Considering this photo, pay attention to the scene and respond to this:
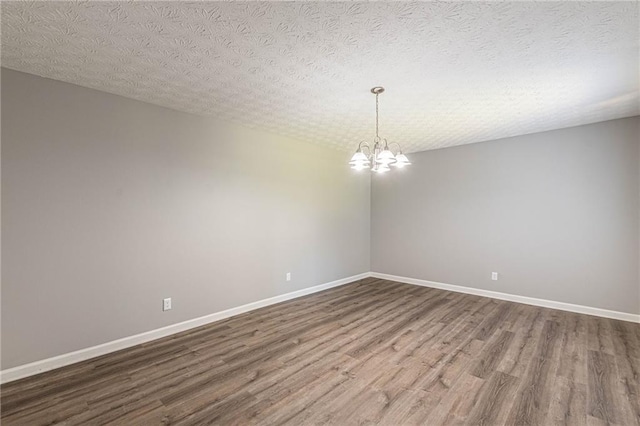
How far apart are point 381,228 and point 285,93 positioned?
3803 millimetres

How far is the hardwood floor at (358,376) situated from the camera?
194 centimetres

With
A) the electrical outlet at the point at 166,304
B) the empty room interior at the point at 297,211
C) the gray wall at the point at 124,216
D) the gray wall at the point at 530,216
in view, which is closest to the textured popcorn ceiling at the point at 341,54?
the empty room interior at the point at 297,211

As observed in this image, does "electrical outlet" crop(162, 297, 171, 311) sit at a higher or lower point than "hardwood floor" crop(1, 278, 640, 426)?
higher

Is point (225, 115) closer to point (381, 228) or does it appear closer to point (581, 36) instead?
point (581, 36)

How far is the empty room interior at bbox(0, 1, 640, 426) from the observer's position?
191cm

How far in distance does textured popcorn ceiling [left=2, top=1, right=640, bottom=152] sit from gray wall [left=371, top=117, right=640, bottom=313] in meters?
0.72

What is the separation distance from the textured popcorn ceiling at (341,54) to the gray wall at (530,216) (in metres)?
0.72

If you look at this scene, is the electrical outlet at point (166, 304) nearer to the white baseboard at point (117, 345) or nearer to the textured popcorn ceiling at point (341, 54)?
the white baseboard at point (117, 345)

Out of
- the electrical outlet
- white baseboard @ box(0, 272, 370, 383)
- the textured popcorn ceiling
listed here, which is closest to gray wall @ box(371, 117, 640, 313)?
the textured popcorn ceiling

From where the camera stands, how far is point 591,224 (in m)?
3.82

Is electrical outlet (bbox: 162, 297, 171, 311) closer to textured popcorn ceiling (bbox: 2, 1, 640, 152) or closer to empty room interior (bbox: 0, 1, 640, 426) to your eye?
empty room interior (bbox: 0, 1, 640, 426)

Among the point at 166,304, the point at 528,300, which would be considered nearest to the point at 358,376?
the point at 166,304

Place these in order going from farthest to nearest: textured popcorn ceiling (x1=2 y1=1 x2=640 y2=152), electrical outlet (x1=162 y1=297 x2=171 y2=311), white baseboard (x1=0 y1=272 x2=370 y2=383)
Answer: electrical outlet (x1=162 y1=297 x2=171 y2=311), white baseboard (x1=0 y1=272 x2=370 y2=383), textured popcorn ceiling (x1=2 y1=1 x2=640 y2=152)

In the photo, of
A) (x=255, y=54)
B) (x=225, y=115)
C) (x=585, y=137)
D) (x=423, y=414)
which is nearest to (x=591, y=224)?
(x=585, y=137)
